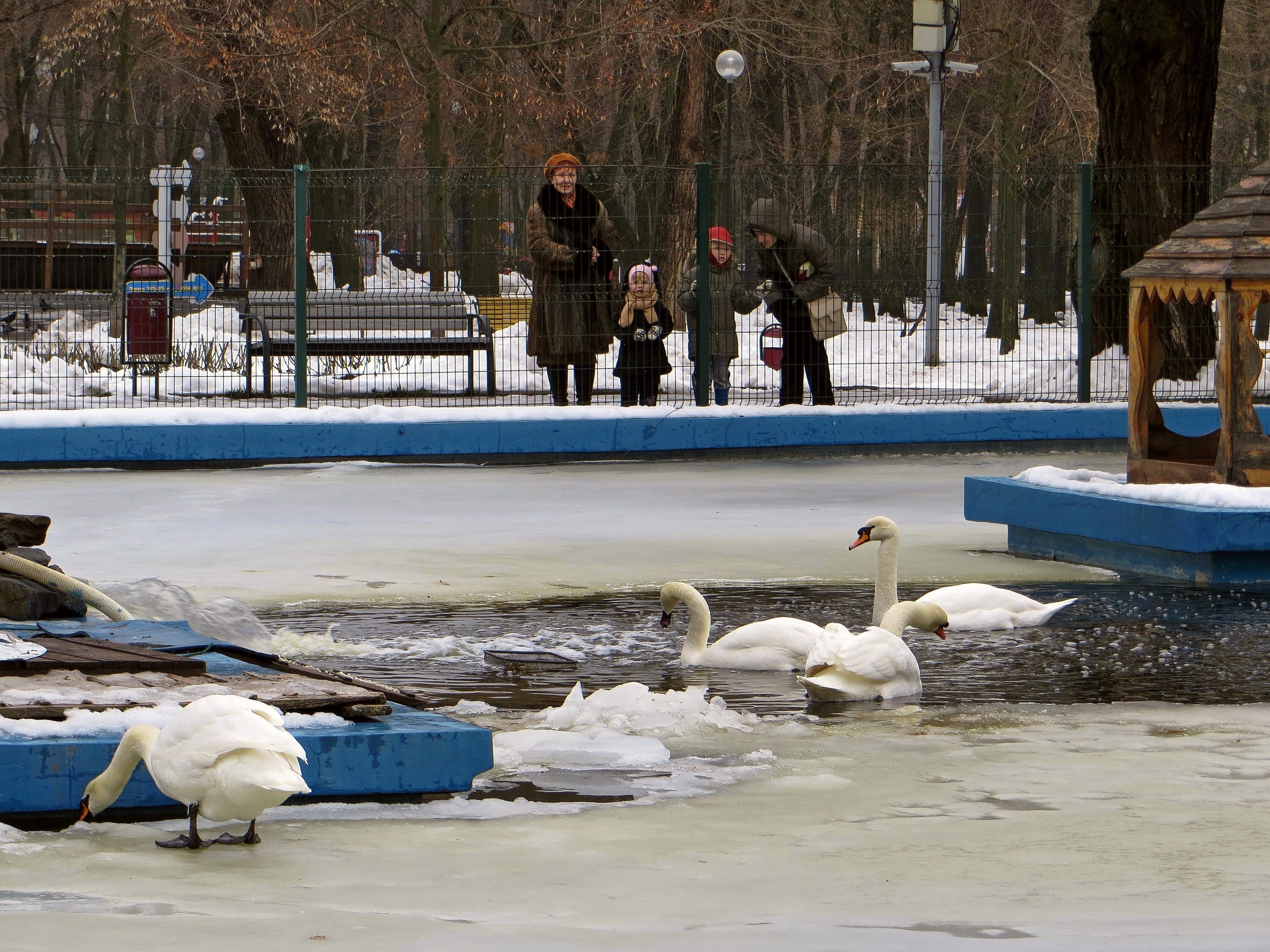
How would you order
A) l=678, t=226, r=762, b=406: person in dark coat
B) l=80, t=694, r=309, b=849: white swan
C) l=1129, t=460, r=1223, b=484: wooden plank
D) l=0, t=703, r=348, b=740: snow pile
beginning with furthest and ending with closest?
l=678, t=226, r=762, b=406: person in dark coat → l=1129, t=460, r=1223, b=484: wooden plank → l=0, t=703, r=348, b=740: snow pile → l=80, t=694, r=309, b=849: white swan

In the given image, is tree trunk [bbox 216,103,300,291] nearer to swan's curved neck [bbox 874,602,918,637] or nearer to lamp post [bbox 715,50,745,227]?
swan's curved neck [bbox 874,602,918,637]

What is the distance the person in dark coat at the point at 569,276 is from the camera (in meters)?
16.7

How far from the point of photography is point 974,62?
35.4 metres

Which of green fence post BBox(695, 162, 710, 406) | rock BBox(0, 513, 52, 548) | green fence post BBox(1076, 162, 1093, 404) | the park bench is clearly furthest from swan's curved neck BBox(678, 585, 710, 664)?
green fence post BBox(1076, 162, 1093, 404)

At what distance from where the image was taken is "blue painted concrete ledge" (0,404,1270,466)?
1577 centimetres

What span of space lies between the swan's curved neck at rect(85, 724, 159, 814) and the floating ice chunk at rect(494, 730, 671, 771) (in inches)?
53.0

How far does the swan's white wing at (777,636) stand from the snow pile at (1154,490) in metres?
3.11

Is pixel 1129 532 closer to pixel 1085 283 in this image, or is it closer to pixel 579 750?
pixel 579 750

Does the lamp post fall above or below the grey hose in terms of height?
above

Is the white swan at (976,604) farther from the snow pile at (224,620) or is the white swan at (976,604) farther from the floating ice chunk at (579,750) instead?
the floating ice chunk at (579,750)

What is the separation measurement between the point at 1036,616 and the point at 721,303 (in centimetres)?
937

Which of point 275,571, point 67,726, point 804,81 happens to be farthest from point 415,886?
point 804,81

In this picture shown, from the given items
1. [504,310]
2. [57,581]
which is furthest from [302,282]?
[57,581]

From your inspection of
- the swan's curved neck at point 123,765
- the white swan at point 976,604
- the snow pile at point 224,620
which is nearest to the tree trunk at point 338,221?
the snow pile at point 224,620
